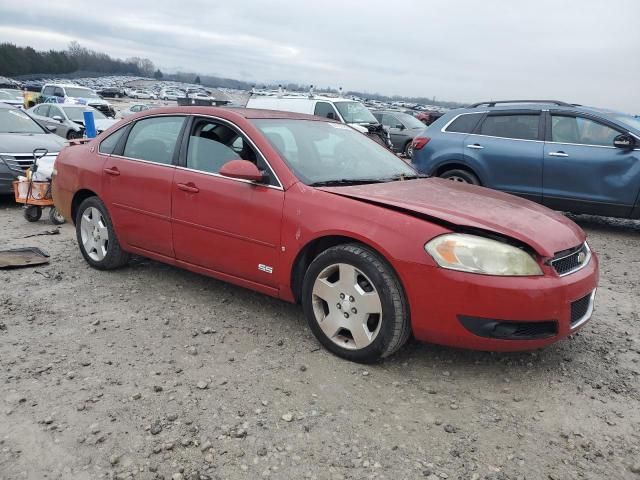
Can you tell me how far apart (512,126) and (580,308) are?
16.7ft

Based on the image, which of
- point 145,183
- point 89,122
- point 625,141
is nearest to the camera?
point 145,183

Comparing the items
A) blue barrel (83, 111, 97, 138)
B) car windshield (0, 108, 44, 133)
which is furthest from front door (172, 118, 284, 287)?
blue barrel (83, 111, 97, 138)

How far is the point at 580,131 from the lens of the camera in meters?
7.23

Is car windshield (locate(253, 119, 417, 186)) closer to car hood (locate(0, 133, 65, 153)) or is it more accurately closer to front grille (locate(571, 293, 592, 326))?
front grille (locate(571, 293, 592, 326))

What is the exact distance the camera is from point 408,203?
131 inches

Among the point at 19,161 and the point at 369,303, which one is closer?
the point at 369,303

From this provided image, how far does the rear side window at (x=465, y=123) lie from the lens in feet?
26.6

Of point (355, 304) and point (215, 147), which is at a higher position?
point (215, 147)

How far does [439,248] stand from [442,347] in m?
0.89

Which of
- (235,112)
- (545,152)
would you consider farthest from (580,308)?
(545,152)

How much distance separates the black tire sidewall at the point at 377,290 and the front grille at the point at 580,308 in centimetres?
106

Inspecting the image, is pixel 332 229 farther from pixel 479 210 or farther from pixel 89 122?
pixel 89 122

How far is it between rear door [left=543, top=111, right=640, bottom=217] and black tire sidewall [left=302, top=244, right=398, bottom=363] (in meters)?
5.05

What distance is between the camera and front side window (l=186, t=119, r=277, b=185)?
3.93m
